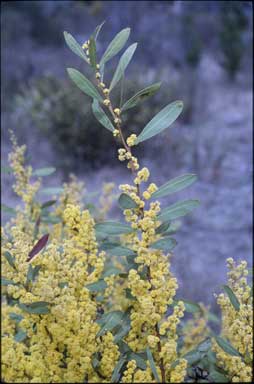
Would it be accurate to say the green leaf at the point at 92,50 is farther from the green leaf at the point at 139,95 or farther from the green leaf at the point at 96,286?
the green leaf at the point at 96,286

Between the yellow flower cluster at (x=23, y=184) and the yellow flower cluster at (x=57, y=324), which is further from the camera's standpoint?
the yellow flower cluster at (x=23, y=184)

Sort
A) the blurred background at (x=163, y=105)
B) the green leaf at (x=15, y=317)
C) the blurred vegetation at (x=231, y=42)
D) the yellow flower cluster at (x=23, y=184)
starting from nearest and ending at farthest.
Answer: the green leaf at (x=15, y=317), the yellow flower cluster at (x=23, y=184), the blurred background at (x=163, y=105), the blurred vegetation at (x=231, y=42)

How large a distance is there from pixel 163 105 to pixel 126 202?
5.55 metres

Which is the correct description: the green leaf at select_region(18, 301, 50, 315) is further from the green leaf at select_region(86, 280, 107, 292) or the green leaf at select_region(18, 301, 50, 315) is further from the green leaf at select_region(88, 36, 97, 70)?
the green leaf at select_region(88, 36, 97, 70)

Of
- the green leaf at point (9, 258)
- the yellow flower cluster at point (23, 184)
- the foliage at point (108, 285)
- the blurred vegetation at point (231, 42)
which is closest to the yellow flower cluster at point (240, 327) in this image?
the foliage at point (108, 285)

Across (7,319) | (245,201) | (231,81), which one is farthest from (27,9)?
(7,319)

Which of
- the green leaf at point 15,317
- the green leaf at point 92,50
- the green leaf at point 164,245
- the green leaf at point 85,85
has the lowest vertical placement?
the green leaf at point 15,317

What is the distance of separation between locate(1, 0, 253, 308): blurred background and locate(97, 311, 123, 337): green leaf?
191 centimetres

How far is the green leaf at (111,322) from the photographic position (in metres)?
1.07

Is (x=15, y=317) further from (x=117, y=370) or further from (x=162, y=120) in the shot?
(x=162, y=120)

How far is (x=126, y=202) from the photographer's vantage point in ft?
3.34

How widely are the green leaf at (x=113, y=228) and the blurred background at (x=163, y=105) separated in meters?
1.99

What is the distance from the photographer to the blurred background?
4422 millimetres

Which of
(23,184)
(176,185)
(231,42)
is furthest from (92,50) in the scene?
(231,42)
